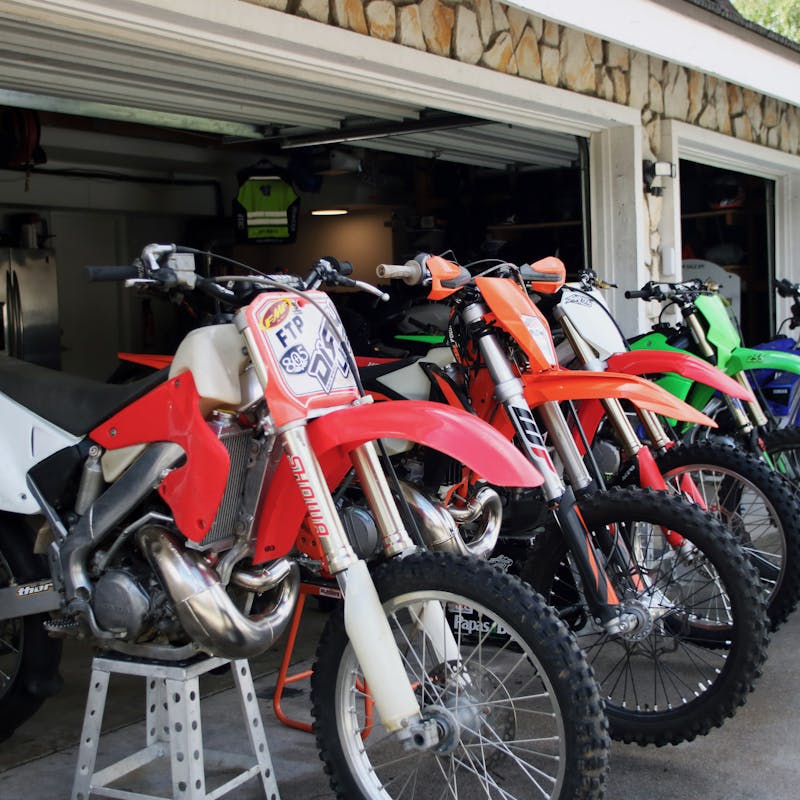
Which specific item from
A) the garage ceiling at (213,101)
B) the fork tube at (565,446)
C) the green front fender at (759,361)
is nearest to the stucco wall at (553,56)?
the garage ceiling at (213,101)

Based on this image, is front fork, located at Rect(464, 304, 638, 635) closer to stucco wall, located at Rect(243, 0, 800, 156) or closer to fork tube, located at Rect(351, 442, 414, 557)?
fork tube, located at Rect(351, 442, 414, 557)

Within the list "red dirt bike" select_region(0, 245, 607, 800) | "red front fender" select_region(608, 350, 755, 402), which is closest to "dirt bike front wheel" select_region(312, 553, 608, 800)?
"red dirt bike" select_region(0, 245, 607, 800)

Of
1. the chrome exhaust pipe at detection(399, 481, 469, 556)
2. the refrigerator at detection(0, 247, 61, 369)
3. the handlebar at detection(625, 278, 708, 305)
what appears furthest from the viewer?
the refrigerator at detection(0, 247, 61, 369)

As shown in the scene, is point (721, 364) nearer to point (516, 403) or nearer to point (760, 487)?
point (760, 487)

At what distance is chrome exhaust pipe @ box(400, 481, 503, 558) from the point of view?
10.6ft

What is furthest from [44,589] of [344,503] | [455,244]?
[455,244]

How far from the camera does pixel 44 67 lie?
473 centimetres

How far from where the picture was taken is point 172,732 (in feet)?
9.45

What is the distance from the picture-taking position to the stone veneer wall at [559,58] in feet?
15.5

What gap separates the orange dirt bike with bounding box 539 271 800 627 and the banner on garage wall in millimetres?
4246

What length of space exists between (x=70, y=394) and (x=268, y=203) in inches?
212

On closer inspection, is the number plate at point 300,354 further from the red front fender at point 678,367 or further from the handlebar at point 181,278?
the red front fender at point 678,367

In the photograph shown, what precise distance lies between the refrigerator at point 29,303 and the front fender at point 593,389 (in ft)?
20.2

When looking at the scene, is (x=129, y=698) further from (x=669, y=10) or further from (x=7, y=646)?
(x=669, y=10)
